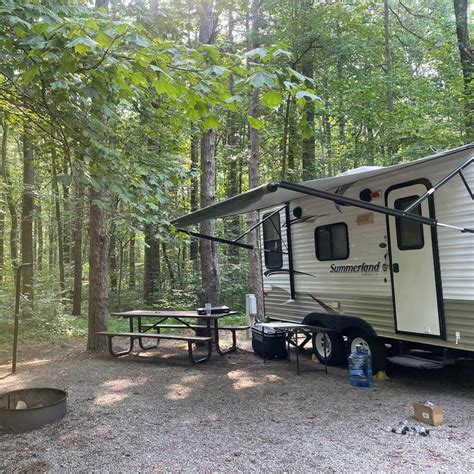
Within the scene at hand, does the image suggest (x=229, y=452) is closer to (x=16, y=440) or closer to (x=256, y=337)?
(x=16, y=440)

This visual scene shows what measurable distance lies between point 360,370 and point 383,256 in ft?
4.61

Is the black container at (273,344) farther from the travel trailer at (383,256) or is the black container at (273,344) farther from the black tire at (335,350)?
the black tire at (335,350)

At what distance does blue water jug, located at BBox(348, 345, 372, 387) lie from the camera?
5.38 m

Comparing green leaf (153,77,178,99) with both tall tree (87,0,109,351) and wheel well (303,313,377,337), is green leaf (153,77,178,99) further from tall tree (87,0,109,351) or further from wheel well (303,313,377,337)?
tall tree (87,0,109,351)

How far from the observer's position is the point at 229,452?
11.5ft

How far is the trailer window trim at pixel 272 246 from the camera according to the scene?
791 centimetres

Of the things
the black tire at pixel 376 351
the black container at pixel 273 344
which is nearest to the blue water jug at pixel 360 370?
the black tire at pixel 376 351

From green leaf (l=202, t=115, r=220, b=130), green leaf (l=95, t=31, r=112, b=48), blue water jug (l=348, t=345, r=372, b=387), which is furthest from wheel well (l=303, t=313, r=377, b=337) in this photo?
green leaf (l=95, t=31, r=112, b=48)

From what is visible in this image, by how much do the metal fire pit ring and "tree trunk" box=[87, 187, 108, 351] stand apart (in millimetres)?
3232

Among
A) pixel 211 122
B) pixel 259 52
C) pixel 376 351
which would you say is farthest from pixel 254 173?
pixel 259 52

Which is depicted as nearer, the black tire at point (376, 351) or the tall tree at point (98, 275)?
the black tire at point (376, 351)

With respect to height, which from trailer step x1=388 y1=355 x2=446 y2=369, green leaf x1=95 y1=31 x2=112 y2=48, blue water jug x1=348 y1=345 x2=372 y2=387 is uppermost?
green leaf x1=95 y1=31 x2=112 y2=48

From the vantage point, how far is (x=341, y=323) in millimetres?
6262

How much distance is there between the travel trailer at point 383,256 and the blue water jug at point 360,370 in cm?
24
